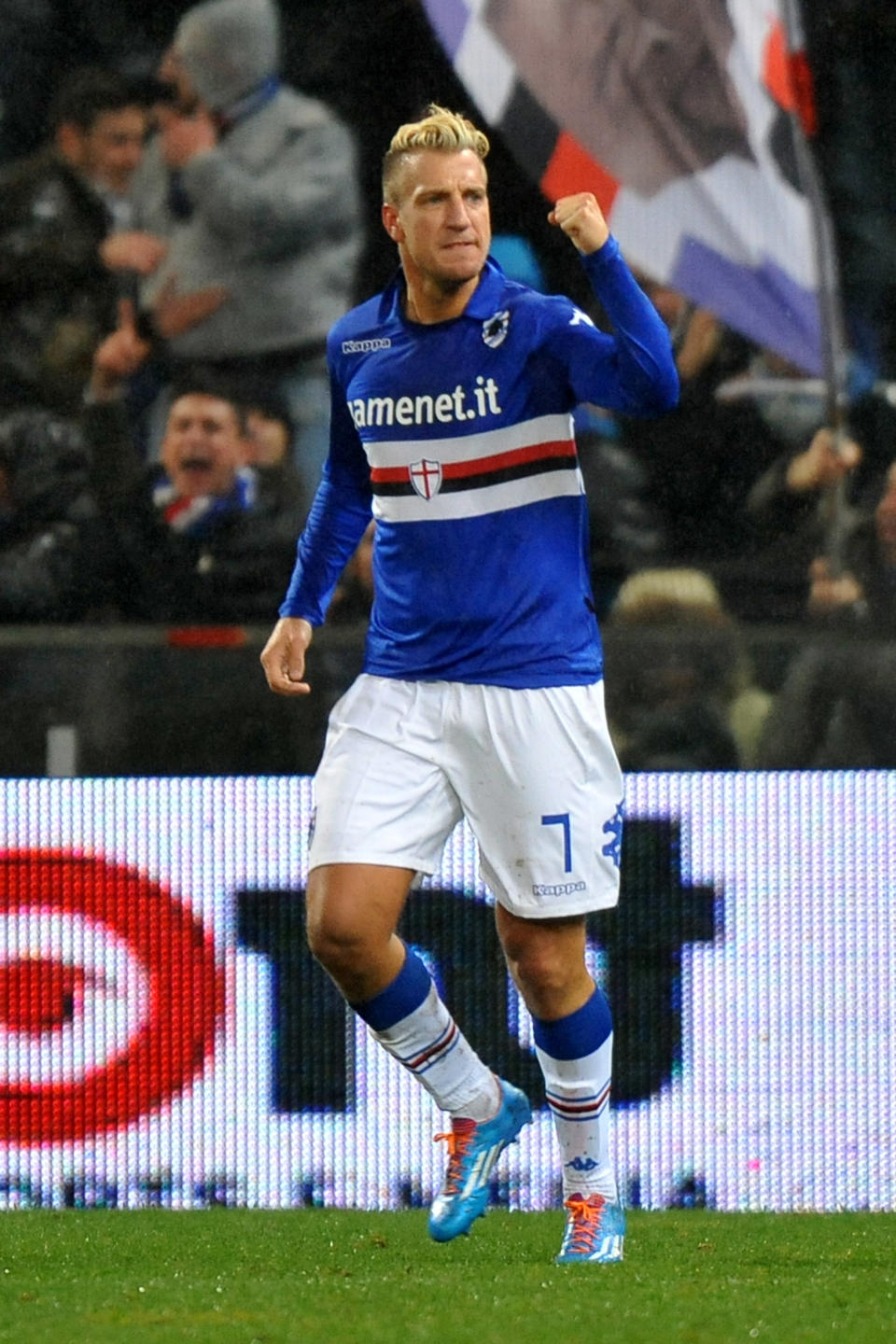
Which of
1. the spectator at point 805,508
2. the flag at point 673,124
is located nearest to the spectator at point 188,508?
the flag at point 673,124

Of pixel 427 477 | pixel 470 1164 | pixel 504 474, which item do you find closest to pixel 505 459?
pixel 504 474

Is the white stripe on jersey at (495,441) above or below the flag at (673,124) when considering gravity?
below

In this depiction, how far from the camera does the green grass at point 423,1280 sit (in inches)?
128

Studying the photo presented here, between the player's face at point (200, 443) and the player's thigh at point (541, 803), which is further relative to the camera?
the player's face at point (200, 443)

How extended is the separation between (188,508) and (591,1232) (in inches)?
96.8

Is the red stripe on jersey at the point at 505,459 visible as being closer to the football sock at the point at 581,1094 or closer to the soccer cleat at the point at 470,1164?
the football sock at the point at 581,1094

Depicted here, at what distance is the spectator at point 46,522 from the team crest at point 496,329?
6.69 feet

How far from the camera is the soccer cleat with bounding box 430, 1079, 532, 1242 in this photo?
13.2 ft

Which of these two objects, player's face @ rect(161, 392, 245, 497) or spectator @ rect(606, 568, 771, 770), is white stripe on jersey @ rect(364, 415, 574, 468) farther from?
player's face @ rect(161, 392, 245, 497)

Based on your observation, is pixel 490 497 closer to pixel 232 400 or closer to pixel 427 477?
pixel 427 477

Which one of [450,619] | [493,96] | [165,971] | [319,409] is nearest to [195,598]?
[319,409]

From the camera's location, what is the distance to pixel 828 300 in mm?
5820

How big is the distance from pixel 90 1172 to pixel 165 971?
0.46 meters

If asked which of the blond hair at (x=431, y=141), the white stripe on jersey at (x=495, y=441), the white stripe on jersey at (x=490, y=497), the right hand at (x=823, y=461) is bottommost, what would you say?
the right hand at (x=823, y=461)
